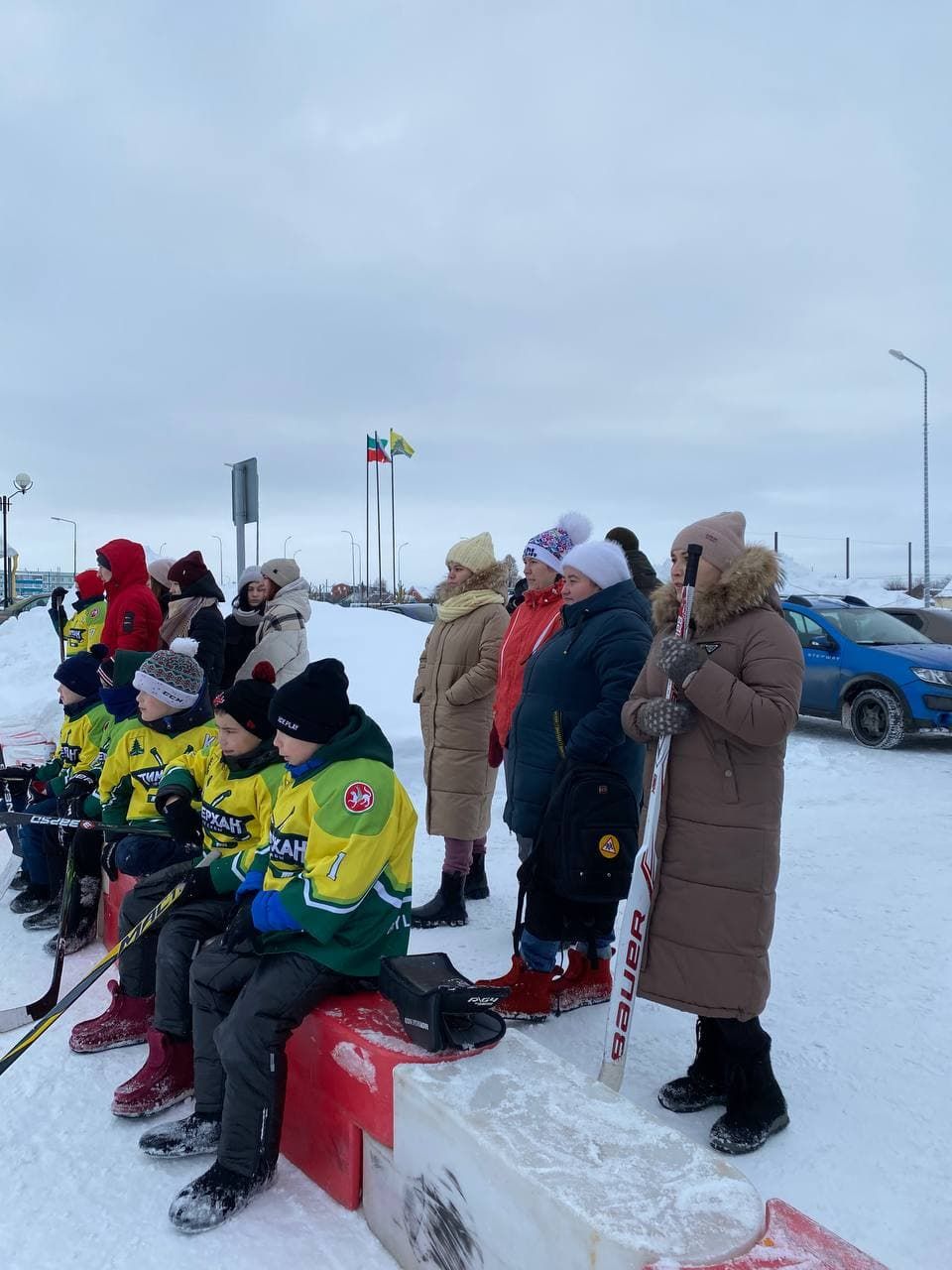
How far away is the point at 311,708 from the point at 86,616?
3967 mm

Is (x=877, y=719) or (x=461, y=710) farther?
(x=877, y=719)

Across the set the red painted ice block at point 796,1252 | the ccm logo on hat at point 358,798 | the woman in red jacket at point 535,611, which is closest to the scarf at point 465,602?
the woman in red jacket at point 535,611

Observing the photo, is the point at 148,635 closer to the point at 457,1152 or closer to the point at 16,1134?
the point at 16,1134

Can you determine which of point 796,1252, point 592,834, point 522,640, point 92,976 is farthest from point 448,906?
point 796,1252

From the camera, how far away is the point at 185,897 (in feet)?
9.98

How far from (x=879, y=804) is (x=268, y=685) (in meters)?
5.26

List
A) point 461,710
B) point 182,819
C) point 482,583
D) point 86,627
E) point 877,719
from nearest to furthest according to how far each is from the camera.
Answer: point 182,819 < point 461,710 < point 482,583 < point 86,627 < point 877,719

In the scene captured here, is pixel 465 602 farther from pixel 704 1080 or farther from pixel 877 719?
pixel 877 719

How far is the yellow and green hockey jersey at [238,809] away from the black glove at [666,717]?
4.13 feet

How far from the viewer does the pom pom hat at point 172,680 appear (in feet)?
12.4

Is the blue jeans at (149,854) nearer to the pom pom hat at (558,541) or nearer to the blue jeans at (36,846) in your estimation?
the blue jeans at (36,846)

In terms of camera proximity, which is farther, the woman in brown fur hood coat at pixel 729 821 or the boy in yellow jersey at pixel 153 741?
the boy in yellow jersey at pixel 153 741

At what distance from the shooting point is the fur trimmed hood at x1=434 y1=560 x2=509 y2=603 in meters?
4.67

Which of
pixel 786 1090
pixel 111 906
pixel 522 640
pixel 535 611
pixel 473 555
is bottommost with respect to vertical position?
pixel 786 1090
